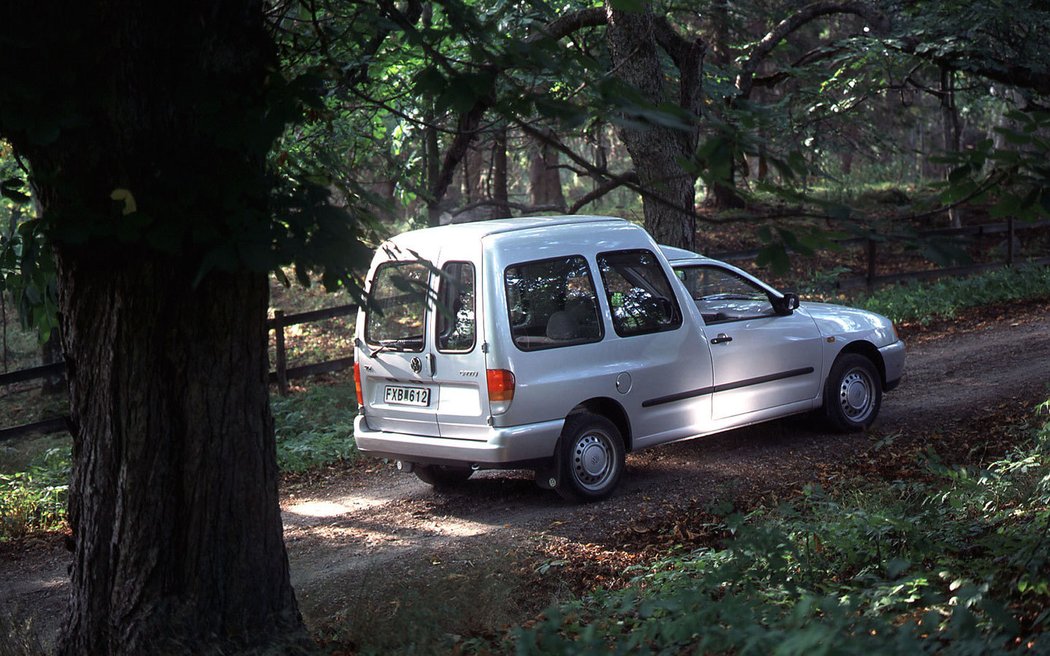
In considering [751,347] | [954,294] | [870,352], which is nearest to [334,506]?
[751,347]

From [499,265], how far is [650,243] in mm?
1617

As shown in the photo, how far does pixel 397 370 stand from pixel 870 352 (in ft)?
15.9

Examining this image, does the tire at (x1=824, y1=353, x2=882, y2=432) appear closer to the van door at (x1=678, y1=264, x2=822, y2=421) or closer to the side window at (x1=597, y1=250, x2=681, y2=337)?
the van door at (x1=678, y1=264, x2=822, y2=421)

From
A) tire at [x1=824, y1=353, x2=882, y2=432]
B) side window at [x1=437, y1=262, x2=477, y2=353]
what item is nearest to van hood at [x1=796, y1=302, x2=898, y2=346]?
tire at [x1=824, y1=353, x2=882, y2=432]

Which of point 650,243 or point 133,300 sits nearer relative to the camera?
point 133,300

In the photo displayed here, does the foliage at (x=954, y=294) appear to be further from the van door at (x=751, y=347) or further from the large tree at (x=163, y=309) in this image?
the large tree at (x=163, y=309)

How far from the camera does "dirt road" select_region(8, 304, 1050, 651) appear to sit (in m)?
6.06

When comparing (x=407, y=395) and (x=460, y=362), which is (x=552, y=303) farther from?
(x=407, y=395)

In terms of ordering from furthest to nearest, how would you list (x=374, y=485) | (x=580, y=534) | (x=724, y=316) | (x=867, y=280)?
1. (x=867, y=280)
2. (x=374, y=485)
3. (x=724, y=316)
4. (x=580, y=534)

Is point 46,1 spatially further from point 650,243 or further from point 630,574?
point 650,243

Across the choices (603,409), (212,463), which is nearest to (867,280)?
(603,409)

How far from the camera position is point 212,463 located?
4.94m

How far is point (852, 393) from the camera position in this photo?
10.3 m

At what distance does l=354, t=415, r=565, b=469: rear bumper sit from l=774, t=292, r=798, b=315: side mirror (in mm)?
2705
